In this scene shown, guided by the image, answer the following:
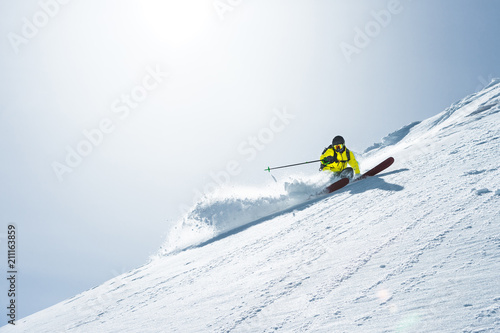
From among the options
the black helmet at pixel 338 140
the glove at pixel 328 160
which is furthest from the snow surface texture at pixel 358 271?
the black helmet at pixel 338 140

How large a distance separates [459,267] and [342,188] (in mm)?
6829

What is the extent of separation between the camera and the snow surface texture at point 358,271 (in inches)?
110

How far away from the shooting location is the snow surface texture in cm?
280

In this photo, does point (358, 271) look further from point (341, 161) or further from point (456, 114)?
point (456, 114)

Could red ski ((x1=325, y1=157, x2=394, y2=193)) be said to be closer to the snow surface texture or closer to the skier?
the skier

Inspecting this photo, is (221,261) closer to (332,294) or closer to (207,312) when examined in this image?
(207,312)

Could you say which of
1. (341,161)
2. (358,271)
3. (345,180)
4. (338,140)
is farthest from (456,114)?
(358,271)

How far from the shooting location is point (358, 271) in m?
3.74

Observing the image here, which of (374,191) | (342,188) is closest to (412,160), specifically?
(342,188)

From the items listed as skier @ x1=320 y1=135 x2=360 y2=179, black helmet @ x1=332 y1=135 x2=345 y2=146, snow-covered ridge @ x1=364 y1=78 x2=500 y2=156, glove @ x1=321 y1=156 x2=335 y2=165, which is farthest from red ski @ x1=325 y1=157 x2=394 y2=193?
snow-covered ridge @ x1=364 y1=78 x2=500 y2=156

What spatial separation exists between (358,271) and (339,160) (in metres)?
7.82

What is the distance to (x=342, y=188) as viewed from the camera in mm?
9859

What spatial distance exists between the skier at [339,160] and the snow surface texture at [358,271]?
2.05 m

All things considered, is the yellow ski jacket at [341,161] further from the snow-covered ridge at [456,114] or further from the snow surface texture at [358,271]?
the snow-covered ridge at [456,114]
